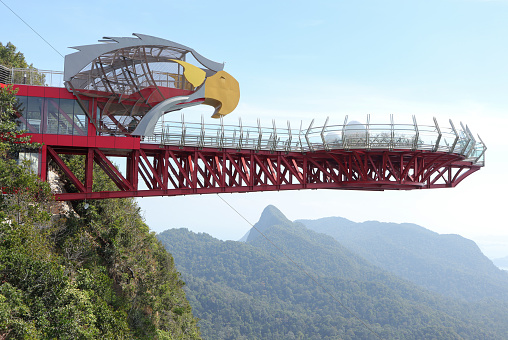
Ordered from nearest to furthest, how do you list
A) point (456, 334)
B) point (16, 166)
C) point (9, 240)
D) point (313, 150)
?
point (9, 240), point (16, 166), point (313, 150), point (456, 334)

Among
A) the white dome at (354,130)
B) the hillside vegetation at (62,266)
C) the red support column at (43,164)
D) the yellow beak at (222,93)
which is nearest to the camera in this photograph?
the hillside vegetation at (62,266)

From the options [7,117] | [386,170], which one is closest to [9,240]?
[7,117]

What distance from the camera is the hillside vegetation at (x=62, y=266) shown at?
20.1 meters

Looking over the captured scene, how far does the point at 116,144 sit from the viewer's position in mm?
26547

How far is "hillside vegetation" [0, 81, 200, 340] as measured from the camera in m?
20.1

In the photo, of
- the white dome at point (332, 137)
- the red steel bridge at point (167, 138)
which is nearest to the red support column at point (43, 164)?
the red steel bridge at point (167, 138)

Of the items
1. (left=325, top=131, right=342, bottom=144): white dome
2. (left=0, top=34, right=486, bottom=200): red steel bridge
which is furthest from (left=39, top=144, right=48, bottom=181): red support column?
(left=325, top=131, right=342, bottom=144): white dome

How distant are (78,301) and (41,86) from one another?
12.1 m

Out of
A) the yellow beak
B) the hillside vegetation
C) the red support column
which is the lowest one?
the hillside vegetation

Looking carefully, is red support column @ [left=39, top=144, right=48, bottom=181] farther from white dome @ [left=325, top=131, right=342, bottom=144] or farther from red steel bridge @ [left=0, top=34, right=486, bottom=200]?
white dome @ [left=325, top=131, right=342, bottom=144]

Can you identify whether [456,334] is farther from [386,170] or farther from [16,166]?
[16,166]

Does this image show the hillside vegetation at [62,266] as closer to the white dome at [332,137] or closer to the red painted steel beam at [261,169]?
the red painted steel beam at [261,169]

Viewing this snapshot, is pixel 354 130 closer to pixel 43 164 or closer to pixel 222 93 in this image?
pixel 222 93

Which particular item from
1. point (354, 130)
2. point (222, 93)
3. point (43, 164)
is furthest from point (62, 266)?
point (354, 130)
